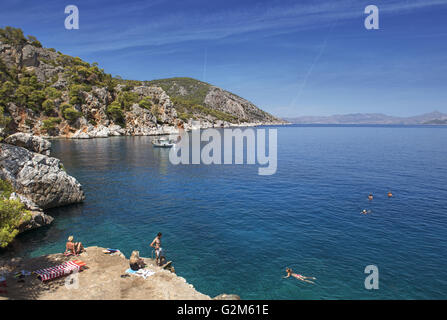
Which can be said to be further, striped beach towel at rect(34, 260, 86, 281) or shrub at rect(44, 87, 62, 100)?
shrub at rect(44, 87, 62, 100)

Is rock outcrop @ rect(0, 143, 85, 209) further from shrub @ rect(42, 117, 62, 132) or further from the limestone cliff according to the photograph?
shrub @ rect(42, 117, 62, 132)

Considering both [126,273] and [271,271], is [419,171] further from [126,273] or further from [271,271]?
[126,273]

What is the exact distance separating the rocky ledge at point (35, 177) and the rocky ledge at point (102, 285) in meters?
10.2

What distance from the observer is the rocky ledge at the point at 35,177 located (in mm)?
27875

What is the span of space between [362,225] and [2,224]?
3341 cm

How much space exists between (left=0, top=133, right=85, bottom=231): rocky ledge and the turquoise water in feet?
5.78

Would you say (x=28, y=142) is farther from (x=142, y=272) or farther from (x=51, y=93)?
(x=51, y=93)

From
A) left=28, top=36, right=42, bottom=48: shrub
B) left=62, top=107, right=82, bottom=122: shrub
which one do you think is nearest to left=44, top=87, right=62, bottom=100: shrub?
left=62, top=107, right=82, bottom=122: shrub

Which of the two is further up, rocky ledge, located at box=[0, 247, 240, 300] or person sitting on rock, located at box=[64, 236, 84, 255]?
person sitting on rock, located at box=[64, 236, 84, 255]

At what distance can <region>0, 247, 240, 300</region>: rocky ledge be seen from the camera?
15047mm

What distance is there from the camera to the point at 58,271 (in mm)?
16938

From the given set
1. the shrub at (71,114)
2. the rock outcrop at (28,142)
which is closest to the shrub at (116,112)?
the shrub at (71,114)

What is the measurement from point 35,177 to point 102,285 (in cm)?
2113

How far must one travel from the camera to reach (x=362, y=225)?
28984mm
